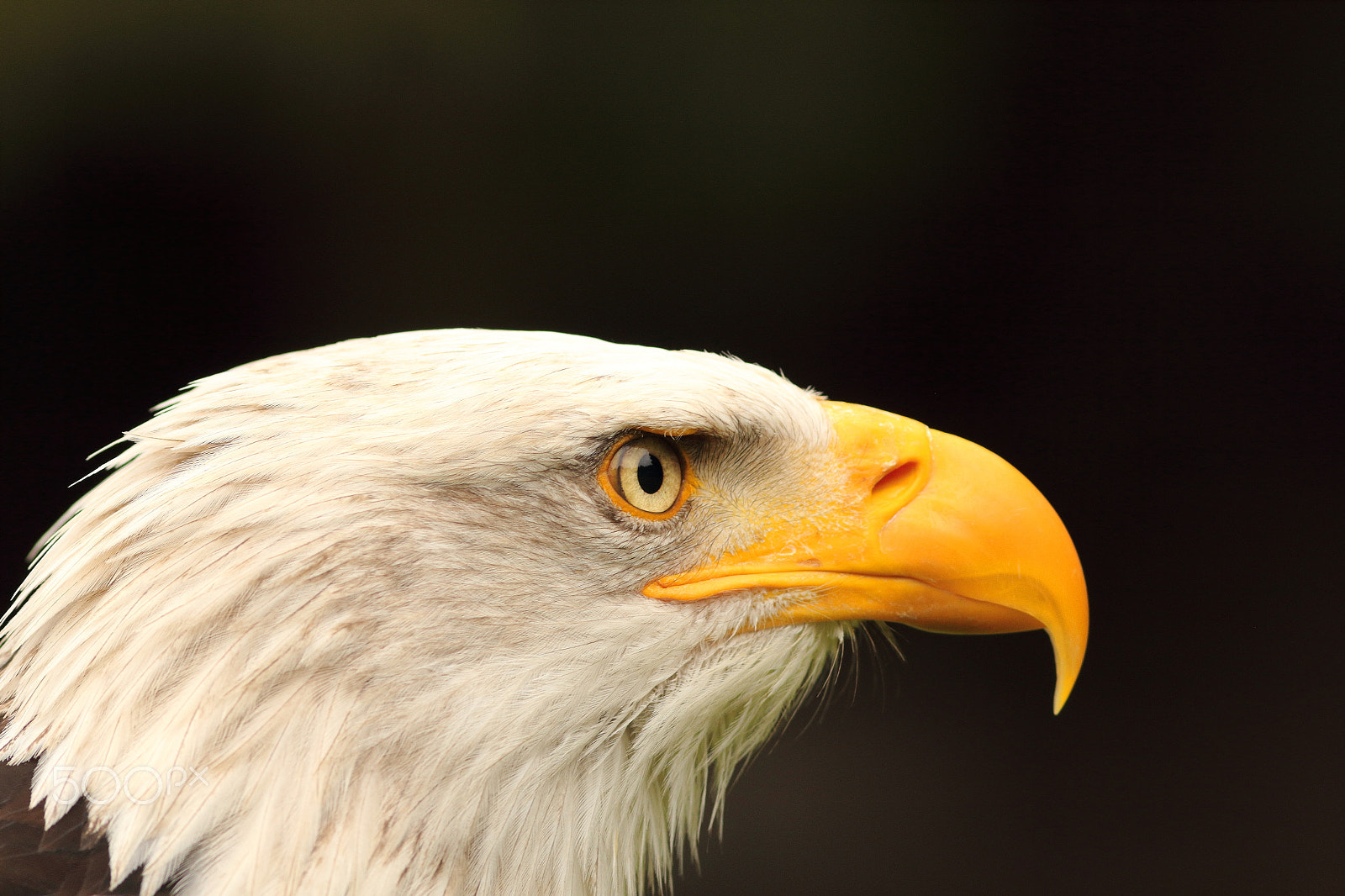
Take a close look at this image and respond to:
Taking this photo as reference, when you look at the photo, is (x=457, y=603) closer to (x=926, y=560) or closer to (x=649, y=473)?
(x=649, y=473)

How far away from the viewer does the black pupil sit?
4.28ft

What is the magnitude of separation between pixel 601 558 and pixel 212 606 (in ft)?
1.52

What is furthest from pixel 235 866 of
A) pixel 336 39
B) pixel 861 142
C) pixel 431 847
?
pixel 861 142

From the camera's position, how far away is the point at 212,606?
1154 mm

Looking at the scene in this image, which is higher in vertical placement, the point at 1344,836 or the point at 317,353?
the point at 317,353

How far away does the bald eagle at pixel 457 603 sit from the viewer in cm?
113

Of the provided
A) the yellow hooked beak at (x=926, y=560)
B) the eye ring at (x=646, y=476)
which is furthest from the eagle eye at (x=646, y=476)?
the yellow hooked beak at (x=926, y=560)

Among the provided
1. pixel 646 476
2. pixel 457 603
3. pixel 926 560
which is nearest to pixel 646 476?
pixel 646 476

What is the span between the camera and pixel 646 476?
51.7 inches

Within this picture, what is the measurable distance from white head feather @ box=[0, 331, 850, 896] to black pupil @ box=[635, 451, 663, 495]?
0.05 m

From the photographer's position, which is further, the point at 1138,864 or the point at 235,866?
the point at 1138,864

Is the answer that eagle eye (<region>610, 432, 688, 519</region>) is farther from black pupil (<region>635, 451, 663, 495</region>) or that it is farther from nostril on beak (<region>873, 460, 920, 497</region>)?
nostril on beak (<region>873, 460, 920, 497</region>)

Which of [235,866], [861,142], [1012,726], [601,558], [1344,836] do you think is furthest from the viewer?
[1012,726]

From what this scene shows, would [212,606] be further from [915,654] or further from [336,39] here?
[915,654]
